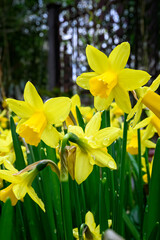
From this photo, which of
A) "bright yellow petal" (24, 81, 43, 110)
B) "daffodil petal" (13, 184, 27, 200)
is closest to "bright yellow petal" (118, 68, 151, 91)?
"bright yellow petal" (24, 81, 43, 110)

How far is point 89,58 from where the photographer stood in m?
0.62

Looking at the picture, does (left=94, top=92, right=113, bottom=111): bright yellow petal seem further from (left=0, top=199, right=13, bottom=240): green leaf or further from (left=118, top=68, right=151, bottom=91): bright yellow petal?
(left=0, top=199, right=13, bottom=240): green leaf

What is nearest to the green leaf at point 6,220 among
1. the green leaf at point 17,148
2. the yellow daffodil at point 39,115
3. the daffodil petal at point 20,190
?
the daffodil petal at point 20,190

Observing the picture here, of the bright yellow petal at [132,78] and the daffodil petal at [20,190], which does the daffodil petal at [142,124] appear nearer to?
the bright yellow petal at [132,78]

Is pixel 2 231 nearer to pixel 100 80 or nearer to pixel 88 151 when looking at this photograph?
pixel 88 151

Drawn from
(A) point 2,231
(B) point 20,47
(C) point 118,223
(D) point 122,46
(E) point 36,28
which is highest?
(E) point 36,28

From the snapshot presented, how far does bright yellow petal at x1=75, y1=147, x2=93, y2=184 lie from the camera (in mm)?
525

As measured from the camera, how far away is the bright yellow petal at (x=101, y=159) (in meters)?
0.52

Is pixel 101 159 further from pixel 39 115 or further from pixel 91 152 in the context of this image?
pixel 39 115

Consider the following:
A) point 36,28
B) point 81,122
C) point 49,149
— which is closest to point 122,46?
point 81,122

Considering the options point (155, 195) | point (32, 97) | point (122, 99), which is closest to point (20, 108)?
point (32, 97)

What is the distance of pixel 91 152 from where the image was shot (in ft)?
1.77

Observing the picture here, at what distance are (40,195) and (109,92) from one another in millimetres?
416

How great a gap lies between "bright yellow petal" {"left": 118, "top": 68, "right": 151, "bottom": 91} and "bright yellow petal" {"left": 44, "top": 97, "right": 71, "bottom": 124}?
5.8 inches
